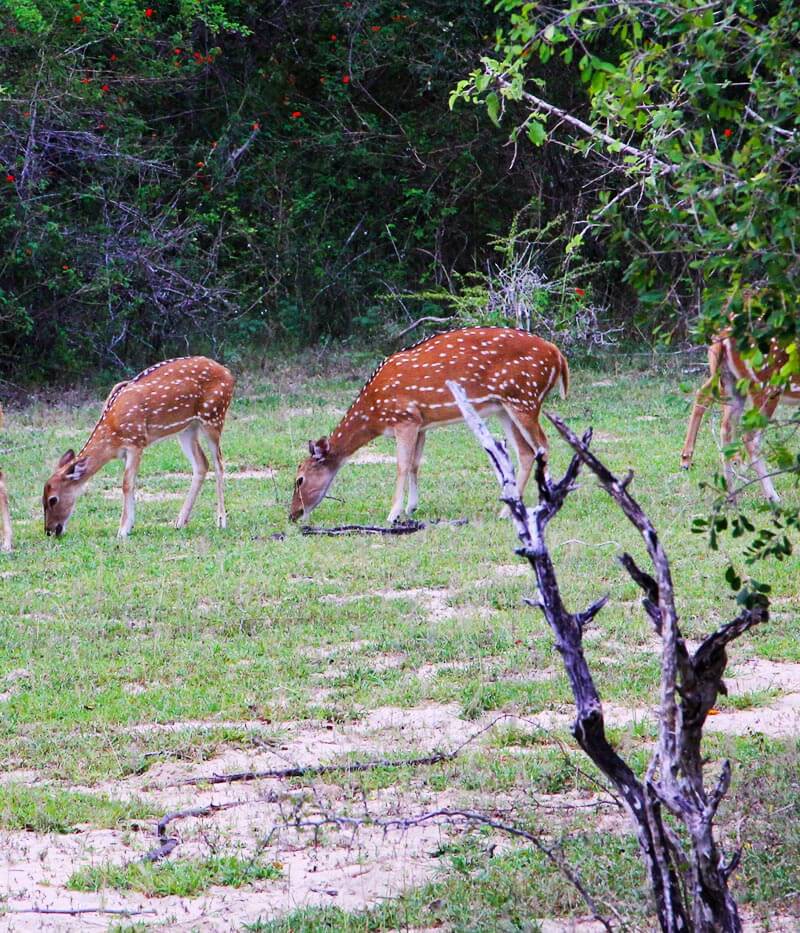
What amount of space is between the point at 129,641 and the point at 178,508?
392 centimetres

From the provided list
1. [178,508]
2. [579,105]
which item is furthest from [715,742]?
[579,105]

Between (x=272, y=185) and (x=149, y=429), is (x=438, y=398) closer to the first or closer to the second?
(x=149, y=429)

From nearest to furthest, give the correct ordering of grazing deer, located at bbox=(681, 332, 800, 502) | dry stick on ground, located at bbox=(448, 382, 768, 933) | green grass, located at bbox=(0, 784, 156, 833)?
1. dry stick on ground, located at bbox=(448, 382, 768, 933)
2. green grass, located at bbox=(0, 784, 156, 833)
3. grazing deer, located at bbox=(681, 332, 800, 502)

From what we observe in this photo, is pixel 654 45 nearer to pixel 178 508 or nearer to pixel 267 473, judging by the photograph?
pixel 178 508

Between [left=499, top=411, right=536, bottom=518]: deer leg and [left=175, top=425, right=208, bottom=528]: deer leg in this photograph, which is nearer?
[left=175, top=425, right=208, bottom=528]: deer leg

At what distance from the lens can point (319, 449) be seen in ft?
38.0

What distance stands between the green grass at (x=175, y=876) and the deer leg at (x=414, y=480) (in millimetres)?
6271

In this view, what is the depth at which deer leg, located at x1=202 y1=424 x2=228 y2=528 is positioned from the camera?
1119 cm

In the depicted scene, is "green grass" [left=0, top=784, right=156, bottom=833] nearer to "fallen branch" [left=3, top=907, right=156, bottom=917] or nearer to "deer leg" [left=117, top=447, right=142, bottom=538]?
"fallen branch" [left=3, top=907, right=156, bottom=917]

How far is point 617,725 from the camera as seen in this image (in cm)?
645

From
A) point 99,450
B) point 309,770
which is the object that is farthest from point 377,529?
point 309,770

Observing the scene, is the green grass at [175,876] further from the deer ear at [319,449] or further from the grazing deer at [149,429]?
the deer ear at [319,449]

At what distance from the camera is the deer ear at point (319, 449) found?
1155 cm

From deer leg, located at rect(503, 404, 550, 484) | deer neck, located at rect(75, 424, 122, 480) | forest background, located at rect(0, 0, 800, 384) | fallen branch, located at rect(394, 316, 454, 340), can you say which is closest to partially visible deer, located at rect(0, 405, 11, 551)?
deer neck, located at rect(75, 424, 122, 480)
